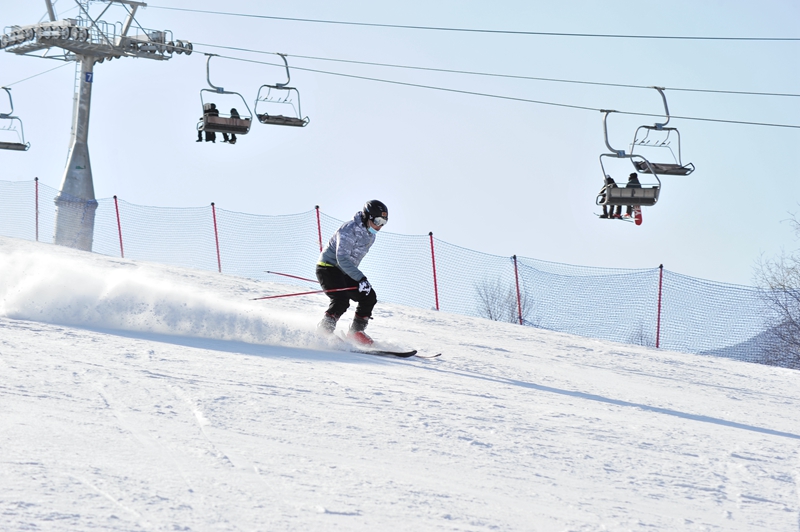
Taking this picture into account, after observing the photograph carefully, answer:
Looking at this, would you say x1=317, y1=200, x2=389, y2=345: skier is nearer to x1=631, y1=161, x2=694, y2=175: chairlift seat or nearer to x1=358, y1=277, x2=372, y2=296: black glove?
x1=358, y1=277, x2=372, y2=296: black glove

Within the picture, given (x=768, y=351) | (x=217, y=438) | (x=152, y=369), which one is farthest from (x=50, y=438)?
(x=768, y=351)

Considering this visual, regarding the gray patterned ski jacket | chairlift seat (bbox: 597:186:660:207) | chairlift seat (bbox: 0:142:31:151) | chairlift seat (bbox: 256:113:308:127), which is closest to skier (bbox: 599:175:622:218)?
chairlift seat (bbox: 597:186:660:207)

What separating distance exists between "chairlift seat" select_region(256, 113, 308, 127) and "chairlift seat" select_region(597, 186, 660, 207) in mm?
5904

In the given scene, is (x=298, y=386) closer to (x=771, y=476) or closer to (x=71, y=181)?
(x=771, y=476)

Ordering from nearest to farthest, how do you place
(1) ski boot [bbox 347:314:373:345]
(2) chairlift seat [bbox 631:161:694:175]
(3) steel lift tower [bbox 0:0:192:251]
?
(1) ski boot [bbox 347:314:373:345]
(2) chairlift seat [bbox 631:161:694:175]
(3) steel lift tower [bbox 0:0:192:251]

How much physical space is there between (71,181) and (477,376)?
22.5m

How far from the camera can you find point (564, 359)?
1046cm

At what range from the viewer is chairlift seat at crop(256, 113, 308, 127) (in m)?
16.1

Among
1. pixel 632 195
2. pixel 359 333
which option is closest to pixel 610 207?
pixel 632 195

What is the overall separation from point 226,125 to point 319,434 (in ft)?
42.4

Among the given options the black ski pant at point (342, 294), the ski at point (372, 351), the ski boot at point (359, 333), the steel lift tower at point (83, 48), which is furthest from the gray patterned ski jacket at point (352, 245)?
the steel lift tower at point (83, 48)

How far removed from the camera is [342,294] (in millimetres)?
8797

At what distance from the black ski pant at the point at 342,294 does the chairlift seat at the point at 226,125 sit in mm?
8590

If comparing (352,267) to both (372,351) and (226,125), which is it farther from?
(226,125)
